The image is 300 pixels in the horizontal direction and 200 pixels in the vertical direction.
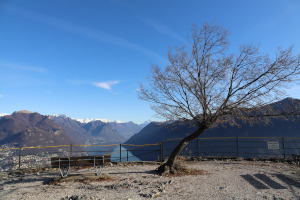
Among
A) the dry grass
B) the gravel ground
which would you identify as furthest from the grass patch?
the dry grass

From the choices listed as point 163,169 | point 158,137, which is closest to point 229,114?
point 163,169

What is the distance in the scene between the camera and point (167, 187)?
776cm

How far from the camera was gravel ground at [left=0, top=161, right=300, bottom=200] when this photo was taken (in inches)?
266

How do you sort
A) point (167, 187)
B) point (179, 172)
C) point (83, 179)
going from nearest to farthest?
point (167, 187)
point (83, 179)
point (179, 172)

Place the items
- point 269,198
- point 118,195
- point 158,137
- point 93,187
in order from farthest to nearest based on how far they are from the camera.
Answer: point 158,137 → point 93,187 → point 118,195 → point 269,198

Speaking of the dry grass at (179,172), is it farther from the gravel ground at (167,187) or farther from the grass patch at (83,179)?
the grass patch at (83,179)

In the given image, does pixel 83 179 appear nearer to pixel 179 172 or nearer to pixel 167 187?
pixel 167 187

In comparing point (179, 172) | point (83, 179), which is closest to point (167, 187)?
point (179, 172)

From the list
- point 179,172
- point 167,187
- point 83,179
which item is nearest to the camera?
point 167,187

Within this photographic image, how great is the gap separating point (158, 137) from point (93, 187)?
182683 mm

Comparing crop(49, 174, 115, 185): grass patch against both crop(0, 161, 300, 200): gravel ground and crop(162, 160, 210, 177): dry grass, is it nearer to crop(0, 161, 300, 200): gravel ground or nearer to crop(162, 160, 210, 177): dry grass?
crop(0, 161, 300, 200): gravel ground

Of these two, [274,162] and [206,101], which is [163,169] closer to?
[206,101]

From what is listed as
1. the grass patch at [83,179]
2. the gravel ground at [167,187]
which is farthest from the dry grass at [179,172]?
the grass patch at [83,179]

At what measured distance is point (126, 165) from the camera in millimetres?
12828
